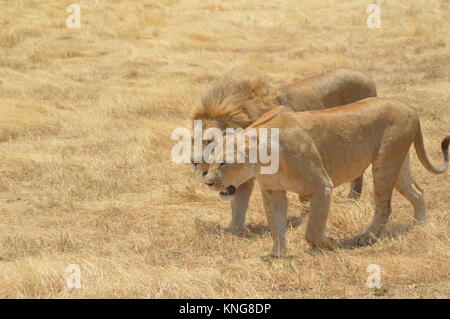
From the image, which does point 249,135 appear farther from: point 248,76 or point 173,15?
point 173,15

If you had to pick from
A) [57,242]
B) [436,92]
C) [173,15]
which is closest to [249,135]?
[57,242]

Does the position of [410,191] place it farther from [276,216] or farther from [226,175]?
[226,175]

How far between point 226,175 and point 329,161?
0.99m

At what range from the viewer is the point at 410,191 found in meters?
6.45

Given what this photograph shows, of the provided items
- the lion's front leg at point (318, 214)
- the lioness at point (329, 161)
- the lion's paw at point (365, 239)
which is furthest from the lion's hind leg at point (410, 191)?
the lion's front leg at point (318, 214)

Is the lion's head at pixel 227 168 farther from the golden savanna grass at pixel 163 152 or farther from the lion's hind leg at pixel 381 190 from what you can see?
the lion's hind leg at pixel 381 190

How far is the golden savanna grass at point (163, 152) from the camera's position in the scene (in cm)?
517

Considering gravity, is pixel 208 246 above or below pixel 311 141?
below

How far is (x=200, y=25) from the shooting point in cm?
1900

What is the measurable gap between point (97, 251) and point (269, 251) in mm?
1432

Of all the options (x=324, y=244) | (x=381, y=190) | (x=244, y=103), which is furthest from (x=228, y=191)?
(x=381, y=190)

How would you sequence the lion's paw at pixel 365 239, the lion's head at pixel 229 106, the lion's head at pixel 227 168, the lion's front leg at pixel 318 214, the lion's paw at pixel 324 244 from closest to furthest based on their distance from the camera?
the lion's head at pixel 227 168
the lion's front leg at pixel 318 214
the lion's paw at pixel 324 244
the lion's paw at pixel 365 239
the lion's head at pixel 229 106

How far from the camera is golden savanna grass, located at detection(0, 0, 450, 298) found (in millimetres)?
5172

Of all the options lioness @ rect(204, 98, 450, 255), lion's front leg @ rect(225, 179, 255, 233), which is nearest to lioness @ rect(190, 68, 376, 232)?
lion's front leg @ rect(225, 179, 255, 233)
